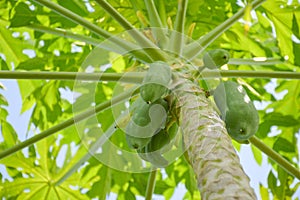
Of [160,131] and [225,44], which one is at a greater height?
[225,44]

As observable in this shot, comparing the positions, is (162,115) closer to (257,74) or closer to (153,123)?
(153,123)

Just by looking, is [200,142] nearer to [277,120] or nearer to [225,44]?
[277,120]

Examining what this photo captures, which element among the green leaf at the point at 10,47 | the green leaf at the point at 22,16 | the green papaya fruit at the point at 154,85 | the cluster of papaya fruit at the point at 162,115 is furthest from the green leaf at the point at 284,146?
the green leaf at the point at 10,47

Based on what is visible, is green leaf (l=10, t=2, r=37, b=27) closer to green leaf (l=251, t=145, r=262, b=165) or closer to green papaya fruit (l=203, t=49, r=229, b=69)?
green papaya fruit (l=203, t=49, r=229, b=69)

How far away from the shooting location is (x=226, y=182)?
4.15 ft

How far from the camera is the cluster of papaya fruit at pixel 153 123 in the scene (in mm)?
1812

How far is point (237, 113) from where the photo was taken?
1.81 m

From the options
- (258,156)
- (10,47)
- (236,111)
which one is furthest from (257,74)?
(10,47)

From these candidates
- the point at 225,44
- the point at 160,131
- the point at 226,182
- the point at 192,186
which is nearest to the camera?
the point at 226,182

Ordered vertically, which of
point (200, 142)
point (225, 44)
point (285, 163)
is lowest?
point (200, 142)

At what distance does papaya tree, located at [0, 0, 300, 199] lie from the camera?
69.2 inches

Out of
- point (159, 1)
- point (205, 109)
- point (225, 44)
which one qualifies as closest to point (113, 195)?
point (225, 44)

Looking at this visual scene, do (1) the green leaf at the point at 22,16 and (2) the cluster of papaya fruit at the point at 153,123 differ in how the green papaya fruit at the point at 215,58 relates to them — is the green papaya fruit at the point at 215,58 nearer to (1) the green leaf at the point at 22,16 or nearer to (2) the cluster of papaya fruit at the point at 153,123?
(2) the cluster of papaya fruit at the point at 153,123

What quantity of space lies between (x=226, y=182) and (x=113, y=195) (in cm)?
262
